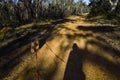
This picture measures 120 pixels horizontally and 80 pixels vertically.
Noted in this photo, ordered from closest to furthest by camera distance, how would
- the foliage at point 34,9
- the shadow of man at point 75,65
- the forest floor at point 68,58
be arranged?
the shadow of man at point 75,65
the forest floor at point 68,58
the foliage at point 34,9

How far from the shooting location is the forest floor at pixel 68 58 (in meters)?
11.9

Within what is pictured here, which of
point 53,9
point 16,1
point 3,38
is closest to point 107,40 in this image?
point 3,38

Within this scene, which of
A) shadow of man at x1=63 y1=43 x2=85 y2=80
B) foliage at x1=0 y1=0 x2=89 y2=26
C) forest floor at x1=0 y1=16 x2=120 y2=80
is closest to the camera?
shadow of man at x1=63 y1=43 x2=85 y2=80

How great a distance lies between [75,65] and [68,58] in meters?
0.99

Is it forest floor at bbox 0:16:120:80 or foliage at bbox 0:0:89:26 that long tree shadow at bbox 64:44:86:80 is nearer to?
forest floor at bbox 0:16:120:80

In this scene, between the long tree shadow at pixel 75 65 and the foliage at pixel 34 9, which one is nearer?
the long tree shadow at pixel 75 65

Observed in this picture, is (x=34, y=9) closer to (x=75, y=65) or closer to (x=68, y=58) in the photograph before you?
(x=68, y=58)

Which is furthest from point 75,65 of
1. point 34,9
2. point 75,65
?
point 34,9

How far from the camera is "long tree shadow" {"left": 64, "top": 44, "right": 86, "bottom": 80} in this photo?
11.5 meters

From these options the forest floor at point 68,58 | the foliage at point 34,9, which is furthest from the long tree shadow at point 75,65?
the foliage at point 34,9

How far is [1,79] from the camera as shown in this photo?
39.7 feet

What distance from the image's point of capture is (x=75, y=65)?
12.7m

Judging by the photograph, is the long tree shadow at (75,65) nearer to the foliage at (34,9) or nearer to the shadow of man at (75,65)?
the shadow of man at (75,65)

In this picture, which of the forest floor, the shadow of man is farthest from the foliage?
the shadow of man
